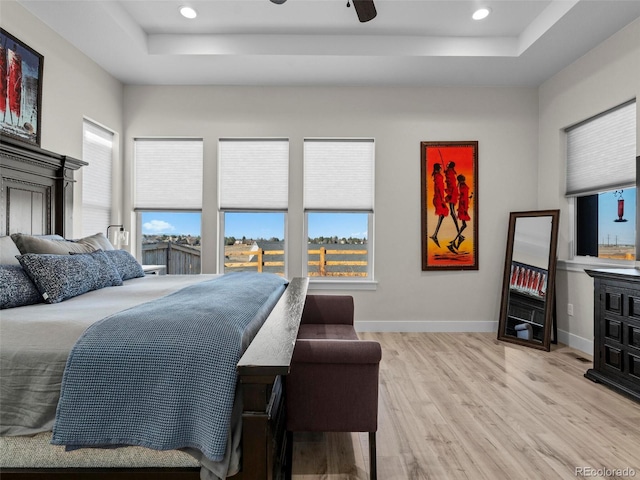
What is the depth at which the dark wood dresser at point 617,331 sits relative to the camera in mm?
2457

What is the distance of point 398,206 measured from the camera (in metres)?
4.26

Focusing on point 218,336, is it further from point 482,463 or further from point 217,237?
point 217,237

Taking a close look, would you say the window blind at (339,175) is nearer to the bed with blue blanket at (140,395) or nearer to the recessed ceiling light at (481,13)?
the recessed ceiling light at (481,13)

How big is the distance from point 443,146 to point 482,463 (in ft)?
11.2

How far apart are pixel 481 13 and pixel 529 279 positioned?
2712 millimetres

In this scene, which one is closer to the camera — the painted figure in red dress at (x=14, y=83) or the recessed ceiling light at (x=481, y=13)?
the painted figure in red dress at (x=14, y=83)

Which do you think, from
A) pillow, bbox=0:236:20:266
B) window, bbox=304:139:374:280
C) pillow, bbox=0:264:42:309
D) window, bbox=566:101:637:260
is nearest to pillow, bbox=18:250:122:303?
pillow, bbox=0:264:42:309

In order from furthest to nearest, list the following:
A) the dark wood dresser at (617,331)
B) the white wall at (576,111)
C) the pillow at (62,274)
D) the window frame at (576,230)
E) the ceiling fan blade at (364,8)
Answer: the white wall at (576,111), the window frame at (576,230), the dark wood dresser at (617,331), the ceiling fan blade at (364,8), the pillow at (62,274)

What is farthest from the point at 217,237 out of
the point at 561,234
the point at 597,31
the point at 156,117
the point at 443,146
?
the point at 597,31

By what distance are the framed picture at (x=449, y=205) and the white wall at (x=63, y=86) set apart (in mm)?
3652

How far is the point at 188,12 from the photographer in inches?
126

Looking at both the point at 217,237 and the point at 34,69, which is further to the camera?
the point at 217,237

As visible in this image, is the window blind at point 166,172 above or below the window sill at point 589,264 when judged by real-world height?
above
